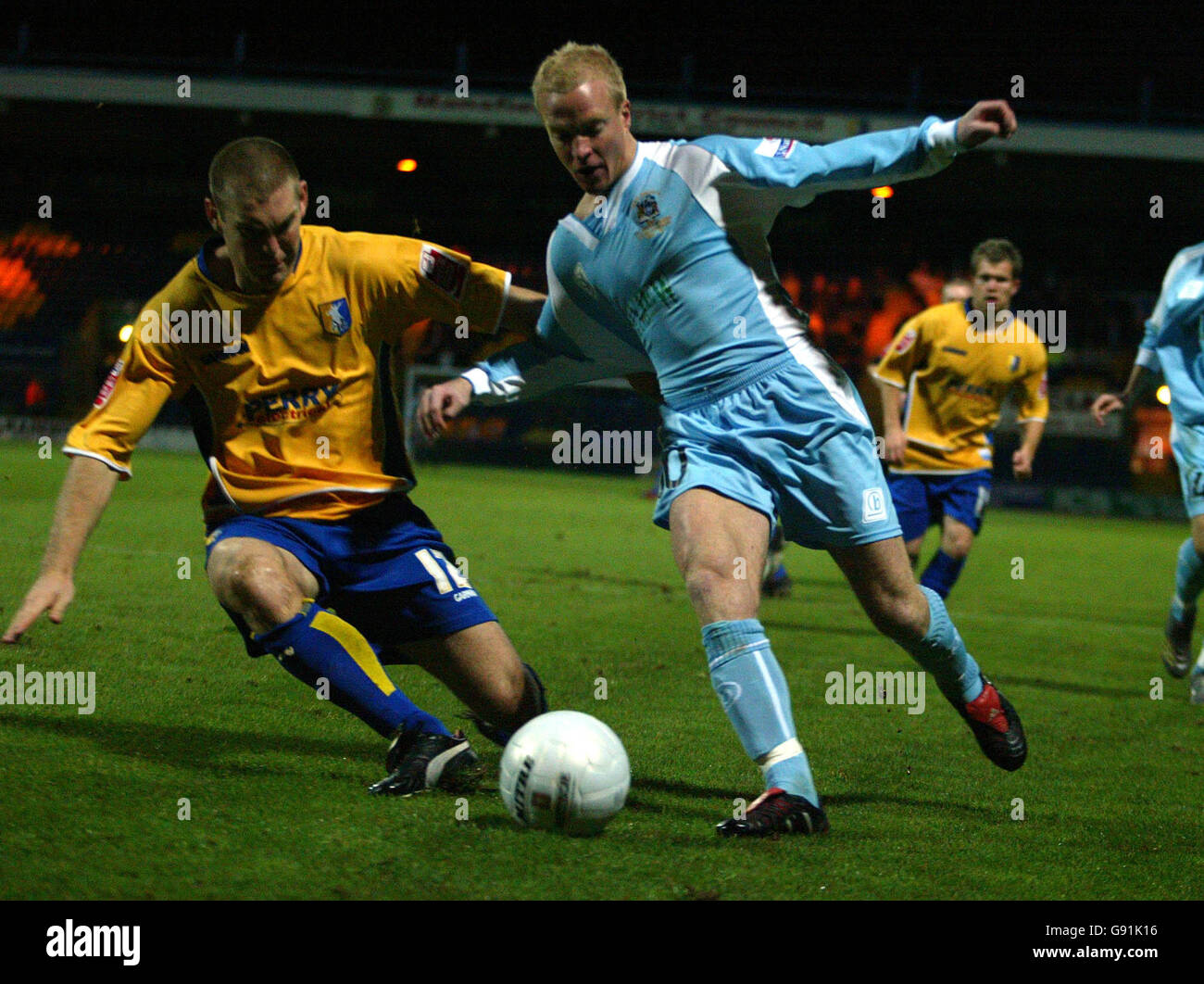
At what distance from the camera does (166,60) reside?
76.9ft

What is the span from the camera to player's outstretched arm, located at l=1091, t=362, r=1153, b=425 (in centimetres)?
602

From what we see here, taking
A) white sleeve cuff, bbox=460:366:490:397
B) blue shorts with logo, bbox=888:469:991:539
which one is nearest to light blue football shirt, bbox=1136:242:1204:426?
blue shorts with logo, bbox=888:469:991:539

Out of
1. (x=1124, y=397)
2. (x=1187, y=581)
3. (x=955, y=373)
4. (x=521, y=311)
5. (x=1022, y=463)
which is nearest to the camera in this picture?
(x=521, y=311)

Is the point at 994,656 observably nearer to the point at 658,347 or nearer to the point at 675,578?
the point at 675,578

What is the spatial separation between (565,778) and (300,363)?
1371mm

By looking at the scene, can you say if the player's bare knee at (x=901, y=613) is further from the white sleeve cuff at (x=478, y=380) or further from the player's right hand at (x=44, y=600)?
the player's right hand at (x=44, y=600)

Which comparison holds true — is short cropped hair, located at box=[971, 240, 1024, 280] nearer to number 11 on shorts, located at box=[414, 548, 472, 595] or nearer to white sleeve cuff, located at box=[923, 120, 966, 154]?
white sleeve cuff, located at box=[923, 120, 966, 154]

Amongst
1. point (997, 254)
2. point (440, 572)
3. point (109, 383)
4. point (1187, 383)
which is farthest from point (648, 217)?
point (997, 254)

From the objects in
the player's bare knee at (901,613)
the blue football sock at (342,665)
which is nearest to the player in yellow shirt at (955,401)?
the player's bare knee at (901,613)

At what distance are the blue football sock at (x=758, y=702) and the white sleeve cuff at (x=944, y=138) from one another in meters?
1.21

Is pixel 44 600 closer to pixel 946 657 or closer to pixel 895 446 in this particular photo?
pixel 946 657

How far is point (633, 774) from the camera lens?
3.77m

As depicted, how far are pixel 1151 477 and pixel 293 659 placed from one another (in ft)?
63.9
